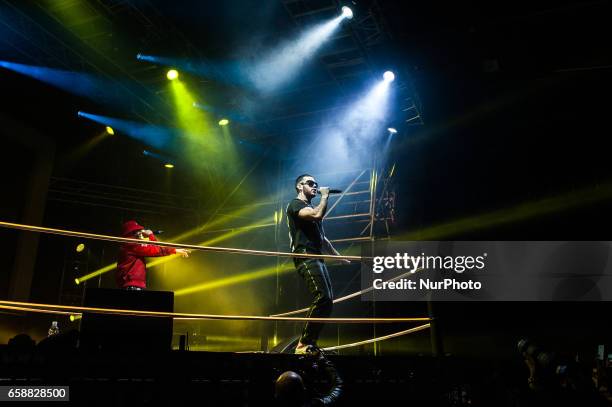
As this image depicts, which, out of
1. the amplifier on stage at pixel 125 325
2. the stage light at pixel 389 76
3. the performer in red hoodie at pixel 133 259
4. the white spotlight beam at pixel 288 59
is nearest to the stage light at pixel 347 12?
the white spotlight beam at pixel 288 59

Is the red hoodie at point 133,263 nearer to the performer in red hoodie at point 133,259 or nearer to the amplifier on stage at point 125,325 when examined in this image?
the performer in red hoodie at point 133,259

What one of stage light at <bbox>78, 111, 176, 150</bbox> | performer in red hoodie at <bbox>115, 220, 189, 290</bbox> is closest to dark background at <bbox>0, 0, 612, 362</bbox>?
stage light at <bbox>78, 111, 176, 150</bbox>

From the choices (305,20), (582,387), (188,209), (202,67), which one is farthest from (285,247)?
(582,387)

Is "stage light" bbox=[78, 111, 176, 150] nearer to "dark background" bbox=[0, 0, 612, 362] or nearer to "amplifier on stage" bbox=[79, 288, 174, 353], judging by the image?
"dark background" bbox=[0, 0, 612, 362]

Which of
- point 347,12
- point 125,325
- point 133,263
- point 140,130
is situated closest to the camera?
point 125,325

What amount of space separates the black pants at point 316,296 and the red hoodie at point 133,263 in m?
A: 2.50

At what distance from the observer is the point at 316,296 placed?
3.98 m

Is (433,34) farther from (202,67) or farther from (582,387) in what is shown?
(582,387)

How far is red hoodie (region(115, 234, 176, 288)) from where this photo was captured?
565 centimetres

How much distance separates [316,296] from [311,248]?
0.44 meters

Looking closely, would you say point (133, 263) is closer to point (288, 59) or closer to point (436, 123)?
point (288, 59)

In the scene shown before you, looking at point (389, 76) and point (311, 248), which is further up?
point (389, 76)

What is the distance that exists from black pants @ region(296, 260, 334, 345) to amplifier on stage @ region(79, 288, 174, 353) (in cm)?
117

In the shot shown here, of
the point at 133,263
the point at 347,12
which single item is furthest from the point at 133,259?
the point at 347,12
